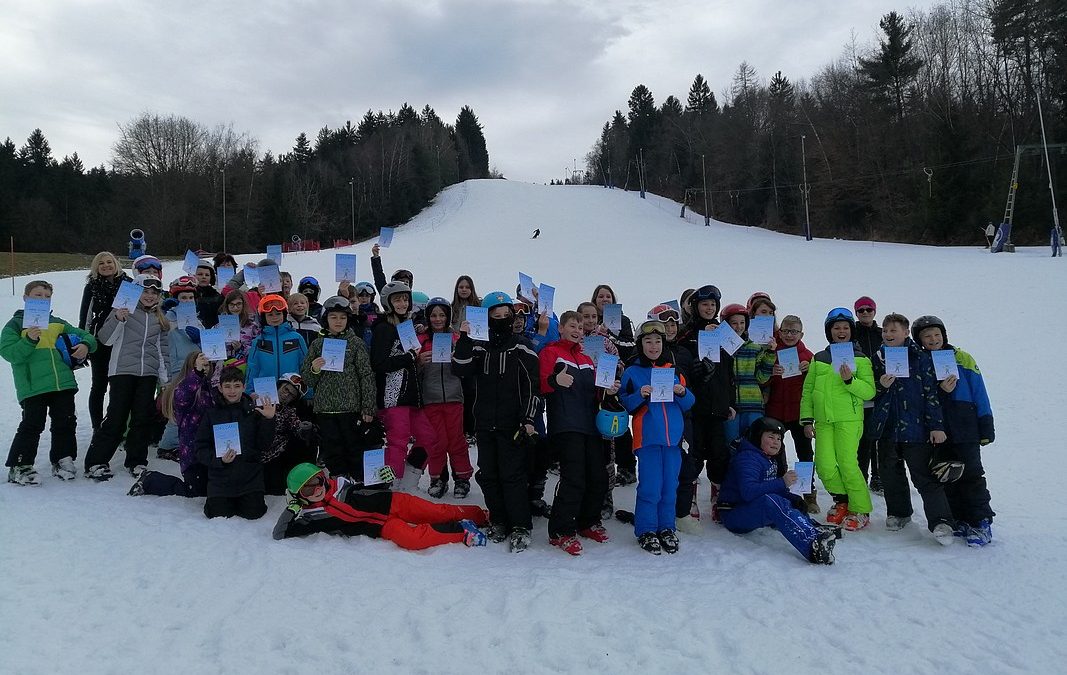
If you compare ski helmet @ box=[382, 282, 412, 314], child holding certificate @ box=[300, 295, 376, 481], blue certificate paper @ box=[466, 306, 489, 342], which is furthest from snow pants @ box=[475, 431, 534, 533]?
ski helmet @ box=[382, 282, 412, 314]

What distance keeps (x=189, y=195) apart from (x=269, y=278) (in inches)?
1668

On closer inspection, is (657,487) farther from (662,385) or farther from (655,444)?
(662,385)

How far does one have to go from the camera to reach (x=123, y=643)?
128 inches

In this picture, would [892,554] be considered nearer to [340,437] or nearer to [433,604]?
[433,604]

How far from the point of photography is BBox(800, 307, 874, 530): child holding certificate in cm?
513

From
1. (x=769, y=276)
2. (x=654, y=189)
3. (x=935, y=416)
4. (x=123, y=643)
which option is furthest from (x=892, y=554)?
(x=654, y=189)

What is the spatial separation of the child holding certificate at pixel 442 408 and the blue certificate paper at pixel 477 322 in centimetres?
90

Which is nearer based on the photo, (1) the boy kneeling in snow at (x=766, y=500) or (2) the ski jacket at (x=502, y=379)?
(1) the boy kneeling in snow at (x=766, y=500)

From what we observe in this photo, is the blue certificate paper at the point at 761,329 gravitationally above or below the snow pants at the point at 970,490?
above

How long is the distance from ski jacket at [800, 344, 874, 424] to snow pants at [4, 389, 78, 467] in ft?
21.3

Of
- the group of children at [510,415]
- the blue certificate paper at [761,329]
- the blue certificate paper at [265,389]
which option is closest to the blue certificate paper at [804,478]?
the group of children at [510,415]

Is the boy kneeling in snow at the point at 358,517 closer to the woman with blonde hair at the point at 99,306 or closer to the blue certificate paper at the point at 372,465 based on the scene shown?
the blue certificate paper at the point at 372,465

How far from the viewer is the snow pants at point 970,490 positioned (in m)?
4.77

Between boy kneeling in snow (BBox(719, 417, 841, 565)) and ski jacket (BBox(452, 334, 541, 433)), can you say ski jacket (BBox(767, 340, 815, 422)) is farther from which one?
ski jacket (BBox(452, 334, 541, 433))
